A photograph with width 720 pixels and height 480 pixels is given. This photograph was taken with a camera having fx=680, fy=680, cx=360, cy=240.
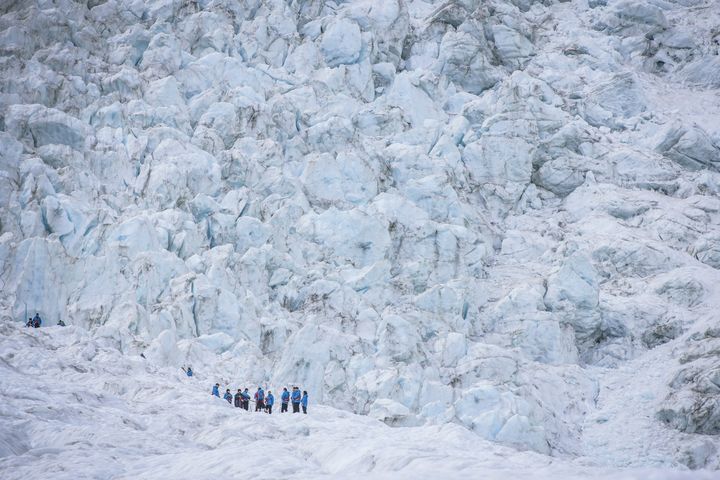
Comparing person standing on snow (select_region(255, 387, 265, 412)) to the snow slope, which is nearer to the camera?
the snow slope

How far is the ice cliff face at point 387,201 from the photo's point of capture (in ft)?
97.0

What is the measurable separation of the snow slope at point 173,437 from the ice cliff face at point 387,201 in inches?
203

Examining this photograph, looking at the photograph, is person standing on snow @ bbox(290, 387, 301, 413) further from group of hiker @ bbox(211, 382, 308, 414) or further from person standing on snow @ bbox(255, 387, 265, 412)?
person standing on snow @ bbox(255, 387, 265, 412)

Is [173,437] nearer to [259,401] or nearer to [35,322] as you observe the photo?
[259,401]

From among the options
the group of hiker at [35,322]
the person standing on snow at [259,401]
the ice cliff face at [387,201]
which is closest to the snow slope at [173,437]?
the person standing on snow at [259,401]

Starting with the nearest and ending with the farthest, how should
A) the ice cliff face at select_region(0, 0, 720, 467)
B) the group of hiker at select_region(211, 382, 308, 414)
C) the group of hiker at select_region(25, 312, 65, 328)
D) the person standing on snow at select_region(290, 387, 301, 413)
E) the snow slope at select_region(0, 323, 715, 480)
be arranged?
the snow slope at select_region(0, 323, 715, 480), the group of hiker at select_region(211, 382, 308, 414), the person standing on snow at select_region(290, 387, 301, 413), the group of hiker at select_region(25, 312, 65, 328), the ice cliff face at select_region(0, 0, 720, 467)

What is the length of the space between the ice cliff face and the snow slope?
16.9ft

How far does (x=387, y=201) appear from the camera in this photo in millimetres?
40406

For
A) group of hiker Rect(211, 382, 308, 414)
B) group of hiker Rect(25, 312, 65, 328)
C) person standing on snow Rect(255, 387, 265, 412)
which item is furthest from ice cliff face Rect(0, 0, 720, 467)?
person standing on snow Rect(255, 387, 265, 412)

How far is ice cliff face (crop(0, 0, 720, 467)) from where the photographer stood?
29578mm

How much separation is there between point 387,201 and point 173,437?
85.8 feet

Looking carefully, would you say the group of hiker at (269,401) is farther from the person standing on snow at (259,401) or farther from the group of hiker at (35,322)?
the group of hiker at (35,322)

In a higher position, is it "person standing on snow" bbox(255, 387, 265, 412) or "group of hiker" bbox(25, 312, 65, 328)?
"group of hiker" bbox(25, 312, 65, 328)

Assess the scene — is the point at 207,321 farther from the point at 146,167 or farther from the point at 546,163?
the point at 546,163
